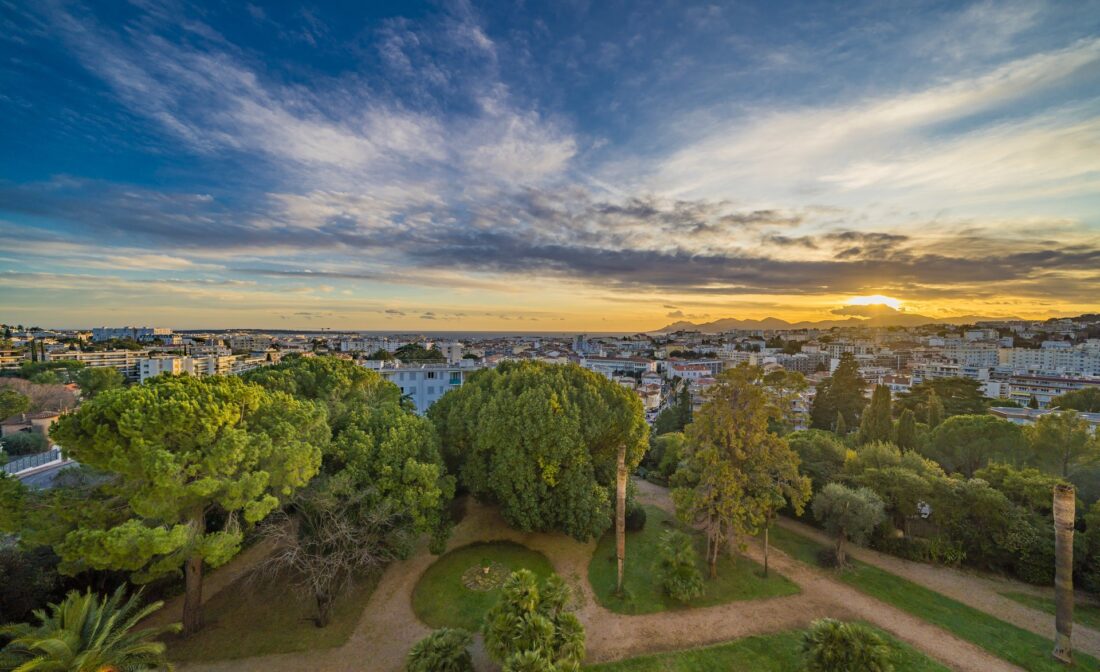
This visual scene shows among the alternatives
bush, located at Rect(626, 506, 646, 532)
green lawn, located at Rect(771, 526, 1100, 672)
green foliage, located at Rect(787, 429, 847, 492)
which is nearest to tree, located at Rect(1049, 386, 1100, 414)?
green foliage, located at Rect(787, 429, 847, 492)

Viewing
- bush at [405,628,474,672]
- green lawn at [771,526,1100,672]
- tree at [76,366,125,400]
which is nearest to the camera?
bush at [405,628,474,672]

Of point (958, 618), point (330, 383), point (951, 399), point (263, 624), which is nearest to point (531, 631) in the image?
point (263, 624)

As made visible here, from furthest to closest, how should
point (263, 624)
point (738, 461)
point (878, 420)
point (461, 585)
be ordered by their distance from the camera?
point (878, 420) → point (738, 461) → point (461, 585) → point (263, 624)

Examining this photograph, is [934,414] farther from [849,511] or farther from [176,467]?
[176,467]

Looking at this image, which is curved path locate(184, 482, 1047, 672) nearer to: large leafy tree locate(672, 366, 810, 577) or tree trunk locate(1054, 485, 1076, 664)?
tree trunk locate(1054, 485, 1076, 664)

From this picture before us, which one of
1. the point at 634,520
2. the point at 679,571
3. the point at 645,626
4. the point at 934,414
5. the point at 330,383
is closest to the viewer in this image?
the point at 645,626

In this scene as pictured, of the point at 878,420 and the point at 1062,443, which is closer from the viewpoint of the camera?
the point at 1062,443

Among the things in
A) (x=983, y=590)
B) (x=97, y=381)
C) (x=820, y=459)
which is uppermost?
(x=97, y=381)

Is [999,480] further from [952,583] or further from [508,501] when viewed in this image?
[508,501]
